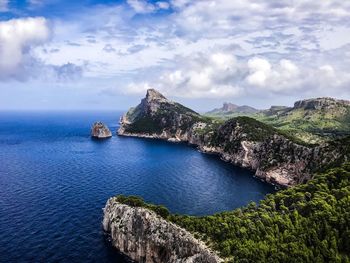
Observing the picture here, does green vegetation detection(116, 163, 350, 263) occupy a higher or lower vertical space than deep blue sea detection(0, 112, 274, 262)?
higher

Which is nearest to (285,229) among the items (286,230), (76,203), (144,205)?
(286,230)

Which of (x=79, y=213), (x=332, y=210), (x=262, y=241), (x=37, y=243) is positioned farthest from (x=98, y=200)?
(x=332, y=210)

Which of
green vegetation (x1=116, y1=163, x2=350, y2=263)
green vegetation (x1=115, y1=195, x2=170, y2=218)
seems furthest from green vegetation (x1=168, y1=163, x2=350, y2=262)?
green vegetation (x1=115, y1=195, x2=170, y2=218)

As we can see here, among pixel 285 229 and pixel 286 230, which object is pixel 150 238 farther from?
pixel 286 230

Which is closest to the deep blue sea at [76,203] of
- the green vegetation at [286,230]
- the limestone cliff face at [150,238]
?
the limestone cliff face at [150,238]

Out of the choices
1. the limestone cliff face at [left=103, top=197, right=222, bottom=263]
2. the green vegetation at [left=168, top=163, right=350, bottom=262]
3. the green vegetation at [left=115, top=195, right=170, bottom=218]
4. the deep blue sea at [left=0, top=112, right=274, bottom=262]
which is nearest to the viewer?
the green vegetation at [left=168, top=163, right=350, bottom=262]

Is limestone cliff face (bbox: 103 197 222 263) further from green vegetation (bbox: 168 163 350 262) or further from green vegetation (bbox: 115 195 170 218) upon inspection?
green vegetation (bbox: 168 163 350 262)

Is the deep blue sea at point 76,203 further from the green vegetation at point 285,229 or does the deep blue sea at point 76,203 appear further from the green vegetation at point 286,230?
the green vegetation at point 286,230
